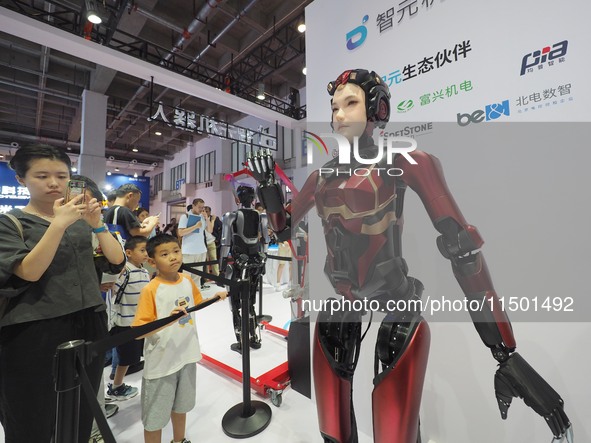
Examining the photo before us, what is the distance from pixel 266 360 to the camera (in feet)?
11.5

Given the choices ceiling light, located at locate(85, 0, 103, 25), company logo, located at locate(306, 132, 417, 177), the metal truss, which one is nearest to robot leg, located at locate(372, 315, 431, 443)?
company logo, located at locate(306, 132, 417, 177)

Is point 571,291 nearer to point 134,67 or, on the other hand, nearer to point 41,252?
point 41,252

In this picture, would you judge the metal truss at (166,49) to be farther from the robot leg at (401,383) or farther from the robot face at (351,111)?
the robot leg at (401,383)

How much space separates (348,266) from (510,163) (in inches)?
43.3

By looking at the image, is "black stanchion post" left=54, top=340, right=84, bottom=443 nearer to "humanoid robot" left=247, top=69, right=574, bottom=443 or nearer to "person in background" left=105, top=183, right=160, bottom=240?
"humanoid robot" left=247, top=69, right=574, bottom=443

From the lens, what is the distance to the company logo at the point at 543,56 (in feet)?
4.80

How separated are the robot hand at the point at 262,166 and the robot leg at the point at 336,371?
2.42ft

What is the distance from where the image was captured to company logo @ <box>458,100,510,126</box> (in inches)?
65.0

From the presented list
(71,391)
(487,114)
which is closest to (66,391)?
(71,391)

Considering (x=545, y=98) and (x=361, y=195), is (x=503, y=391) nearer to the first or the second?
(x=361, y=195)

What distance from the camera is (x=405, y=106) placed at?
2.03m

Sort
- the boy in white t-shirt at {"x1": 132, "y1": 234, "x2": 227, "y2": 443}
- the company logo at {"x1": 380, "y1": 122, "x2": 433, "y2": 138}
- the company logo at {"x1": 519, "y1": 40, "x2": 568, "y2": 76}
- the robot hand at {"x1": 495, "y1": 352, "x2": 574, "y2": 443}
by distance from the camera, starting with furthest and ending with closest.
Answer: the company logo at {"x1": 380, "y1": 122, "x2": 433, "y2": 138} < the boy in white t-shirt at {"x1": 132, "y1": 234, "x2": 227, "y2": 443} < the company logo at {"x1": 519, "y1": 40, "x2": 568, "y2": 76} < the robot hand at {"x1": 495, "y1": 352, "x2": 574, "y2": 443}

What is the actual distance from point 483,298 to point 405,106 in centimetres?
133

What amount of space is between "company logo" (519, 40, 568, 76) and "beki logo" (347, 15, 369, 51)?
3.43 feet
